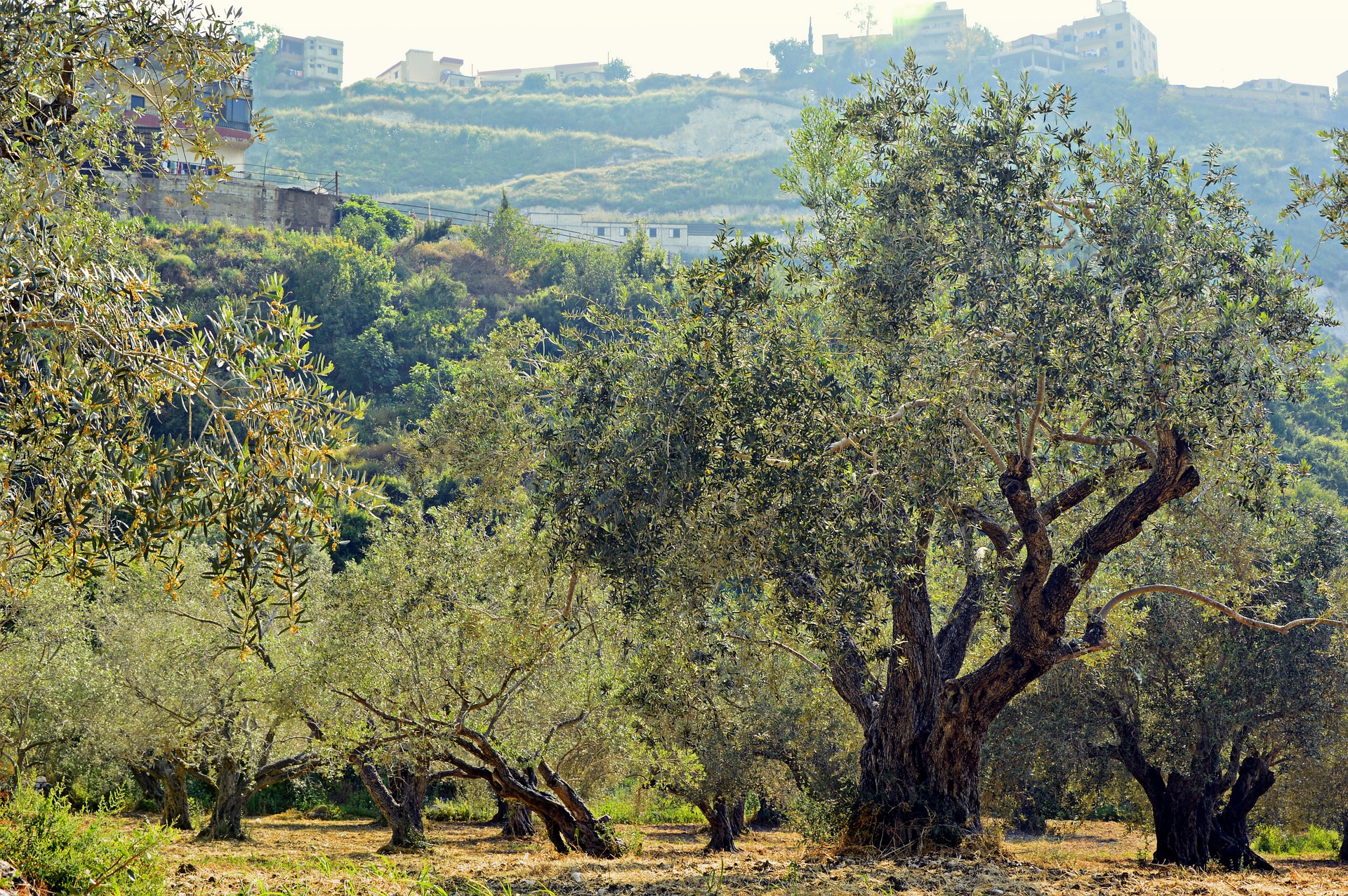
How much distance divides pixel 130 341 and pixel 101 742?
18153 millimetres

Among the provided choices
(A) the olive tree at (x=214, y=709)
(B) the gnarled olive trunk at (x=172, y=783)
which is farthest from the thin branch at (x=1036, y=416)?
(B) the gnarled olive trunk at (x=172, y=783)

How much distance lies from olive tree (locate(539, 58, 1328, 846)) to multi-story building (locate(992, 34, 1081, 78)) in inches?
7986

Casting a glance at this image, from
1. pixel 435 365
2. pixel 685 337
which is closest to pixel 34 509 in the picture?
pixel 685 337

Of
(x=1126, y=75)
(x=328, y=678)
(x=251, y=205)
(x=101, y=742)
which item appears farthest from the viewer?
(x=1126, y=75)

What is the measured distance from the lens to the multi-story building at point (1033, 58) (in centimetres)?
19362

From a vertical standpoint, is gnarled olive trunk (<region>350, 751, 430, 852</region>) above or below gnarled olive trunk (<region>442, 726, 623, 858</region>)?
Answer: below

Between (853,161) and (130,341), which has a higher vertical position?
(853,161)

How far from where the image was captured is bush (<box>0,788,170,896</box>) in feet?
21.7

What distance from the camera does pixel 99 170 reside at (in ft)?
24.7

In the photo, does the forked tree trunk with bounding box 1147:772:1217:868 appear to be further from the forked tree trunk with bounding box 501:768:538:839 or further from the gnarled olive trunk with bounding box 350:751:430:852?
the gnarled olive trunk with bounding box 350:751:430:852

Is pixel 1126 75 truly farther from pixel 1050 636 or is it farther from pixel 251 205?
pixel 1050 636

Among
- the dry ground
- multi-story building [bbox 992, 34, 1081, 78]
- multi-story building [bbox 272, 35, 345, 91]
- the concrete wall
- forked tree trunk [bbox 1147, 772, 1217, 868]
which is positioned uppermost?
multi-story building [bbox 992, 34, 1081, 78]

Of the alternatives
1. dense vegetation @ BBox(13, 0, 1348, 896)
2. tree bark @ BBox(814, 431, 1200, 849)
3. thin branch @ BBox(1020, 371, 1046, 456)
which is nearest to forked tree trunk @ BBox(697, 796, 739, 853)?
dense vegetation @ BBox(13, 0, 1348, 896)

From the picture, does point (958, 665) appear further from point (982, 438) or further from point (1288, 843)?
point (1288, 843)
